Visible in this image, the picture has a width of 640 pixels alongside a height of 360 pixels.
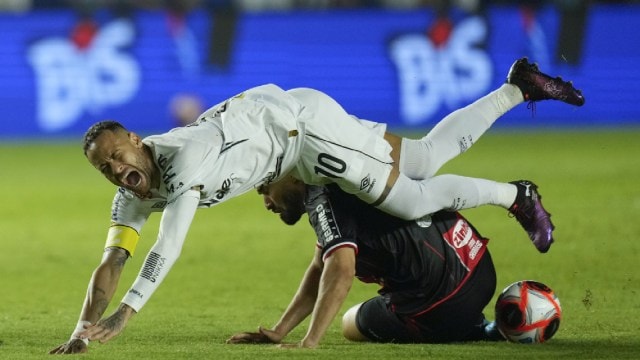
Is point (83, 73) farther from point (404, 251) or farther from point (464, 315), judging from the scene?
point (464, 315)

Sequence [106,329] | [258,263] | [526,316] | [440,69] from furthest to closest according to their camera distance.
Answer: [440,69] < [258,263] < [526,316] < [106,329]

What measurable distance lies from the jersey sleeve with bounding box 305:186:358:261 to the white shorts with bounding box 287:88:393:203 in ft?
0.29

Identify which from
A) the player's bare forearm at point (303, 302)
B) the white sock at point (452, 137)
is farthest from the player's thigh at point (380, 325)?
the white sock at point (452, 137)

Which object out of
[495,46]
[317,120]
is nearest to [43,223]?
[317,120]

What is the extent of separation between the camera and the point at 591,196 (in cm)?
1431

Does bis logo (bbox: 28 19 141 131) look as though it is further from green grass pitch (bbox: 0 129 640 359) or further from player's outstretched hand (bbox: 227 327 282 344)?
player's outstretched hand (bbox: 227 327 282 344)

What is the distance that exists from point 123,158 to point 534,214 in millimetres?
2774

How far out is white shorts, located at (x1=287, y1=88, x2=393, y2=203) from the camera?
7.00 metres

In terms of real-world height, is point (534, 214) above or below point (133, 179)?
below

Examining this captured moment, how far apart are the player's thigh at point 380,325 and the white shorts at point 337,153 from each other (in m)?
0.67

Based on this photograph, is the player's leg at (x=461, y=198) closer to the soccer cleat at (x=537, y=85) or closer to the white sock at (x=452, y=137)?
the white sock at (x=452, y=137)

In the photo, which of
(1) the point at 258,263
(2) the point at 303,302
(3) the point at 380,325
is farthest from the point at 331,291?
(1) the point at 258,263

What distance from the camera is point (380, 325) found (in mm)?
7281

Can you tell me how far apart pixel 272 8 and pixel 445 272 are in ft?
48.9
